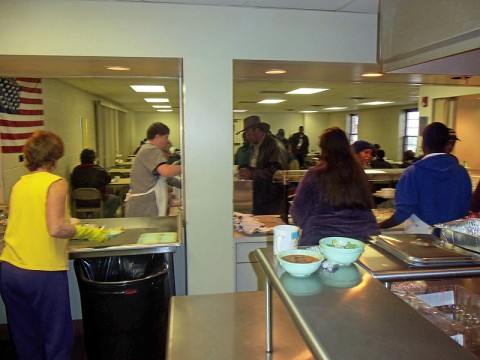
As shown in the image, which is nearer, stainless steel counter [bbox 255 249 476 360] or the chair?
stainless steel counter [bbox 255 249 476 360]

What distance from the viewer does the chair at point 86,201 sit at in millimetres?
4688

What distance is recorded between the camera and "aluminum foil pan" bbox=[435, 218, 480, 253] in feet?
3.99

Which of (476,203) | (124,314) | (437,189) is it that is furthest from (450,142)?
(124,314)

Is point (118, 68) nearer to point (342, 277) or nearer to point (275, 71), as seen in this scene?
point (275, 71)

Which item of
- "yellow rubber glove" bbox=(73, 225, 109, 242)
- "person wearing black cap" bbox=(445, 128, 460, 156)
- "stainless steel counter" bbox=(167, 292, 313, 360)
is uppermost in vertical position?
"person wearing black cap" bbox=(445, 128, 460, 156)

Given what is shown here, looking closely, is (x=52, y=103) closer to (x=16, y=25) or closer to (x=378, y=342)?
(x=16, y=25)

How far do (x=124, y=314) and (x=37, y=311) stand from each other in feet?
1.39

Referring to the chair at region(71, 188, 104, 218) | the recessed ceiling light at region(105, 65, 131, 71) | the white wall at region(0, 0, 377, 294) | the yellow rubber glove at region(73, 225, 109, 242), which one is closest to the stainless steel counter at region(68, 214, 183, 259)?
the yellow rubber glove at region(73, 225, 109, 242)

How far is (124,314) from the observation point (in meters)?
2.12

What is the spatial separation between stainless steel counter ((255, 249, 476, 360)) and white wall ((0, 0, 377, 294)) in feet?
4.77

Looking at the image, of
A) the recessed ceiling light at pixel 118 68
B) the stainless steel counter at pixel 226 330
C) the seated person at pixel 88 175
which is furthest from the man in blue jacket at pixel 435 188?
the seated person at pixel 88 175

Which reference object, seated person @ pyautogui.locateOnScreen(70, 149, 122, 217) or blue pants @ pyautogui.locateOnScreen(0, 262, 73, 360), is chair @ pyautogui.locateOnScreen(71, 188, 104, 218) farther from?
blue pants @ pyautogui.locateOnScreen(0, 262, 73, 360)

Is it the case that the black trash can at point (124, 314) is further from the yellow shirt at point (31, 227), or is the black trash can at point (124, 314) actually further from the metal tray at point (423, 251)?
the metal tray at point (423, 251)

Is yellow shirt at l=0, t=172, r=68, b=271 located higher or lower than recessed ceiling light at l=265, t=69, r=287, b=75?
lower
